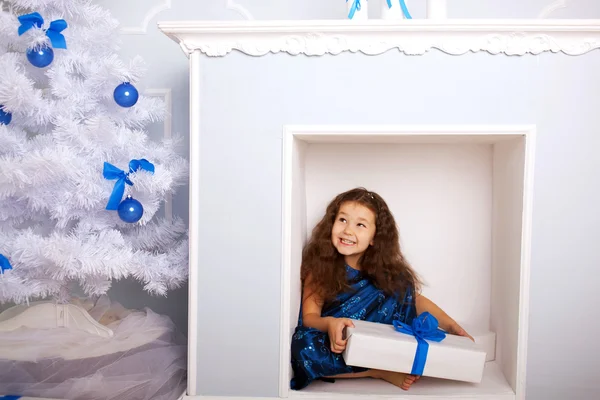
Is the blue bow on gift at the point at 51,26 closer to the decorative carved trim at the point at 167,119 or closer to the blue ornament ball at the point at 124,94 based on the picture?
the blue ornament ball at the point at 124,94

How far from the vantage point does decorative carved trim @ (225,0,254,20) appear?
2188 mm

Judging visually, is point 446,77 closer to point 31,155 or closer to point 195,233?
point 195,233

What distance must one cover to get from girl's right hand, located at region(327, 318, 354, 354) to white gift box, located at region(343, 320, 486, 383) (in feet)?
0.09

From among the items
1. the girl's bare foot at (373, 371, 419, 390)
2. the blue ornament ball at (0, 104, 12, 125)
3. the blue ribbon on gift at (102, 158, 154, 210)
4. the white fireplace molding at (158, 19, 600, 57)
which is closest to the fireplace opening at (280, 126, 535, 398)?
the girl's bare foot at (373, 371, 419, 390)

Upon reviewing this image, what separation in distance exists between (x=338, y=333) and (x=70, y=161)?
1028mm

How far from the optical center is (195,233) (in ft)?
5.49

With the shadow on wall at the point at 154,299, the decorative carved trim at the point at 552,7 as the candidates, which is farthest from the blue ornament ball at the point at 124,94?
the decorative carved trim at the point at 552,7

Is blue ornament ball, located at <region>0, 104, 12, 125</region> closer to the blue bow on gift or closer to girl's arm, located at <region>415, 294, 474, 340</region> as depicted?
the blue bow on gift

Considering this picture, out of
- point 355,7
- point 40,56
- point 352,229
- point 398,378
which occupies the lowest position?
point 398,378

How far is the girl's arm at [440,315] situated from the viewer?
1.91 metres

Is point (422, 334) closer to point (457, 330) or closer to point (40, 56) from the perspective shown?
point (457, 330)

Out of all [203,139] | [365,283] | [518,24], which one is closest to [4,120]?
[203,139]

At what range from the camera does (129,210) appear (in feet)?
5.49

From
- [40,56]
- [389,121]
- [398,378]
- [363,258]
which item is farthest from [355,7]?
[398,378]
